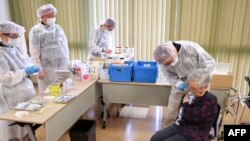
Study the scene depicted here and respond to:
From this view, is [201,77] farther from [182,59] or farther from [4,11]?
→ [4,11]

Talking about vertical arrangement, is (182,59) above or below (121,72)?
above

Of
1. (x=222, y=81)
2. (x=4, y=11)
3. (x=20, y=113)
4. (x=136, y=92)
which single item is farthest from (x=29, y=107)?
(x=4, y=11)

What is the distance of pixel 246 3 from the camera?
3.60 m

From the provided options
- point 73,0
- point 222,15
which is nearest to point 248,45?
point 222,15

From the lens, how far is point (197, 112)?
74.4 inches

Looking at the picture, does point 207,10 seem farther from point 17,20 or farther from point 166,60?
point 17,20

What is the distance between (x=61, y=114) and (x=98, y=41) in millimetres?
1990

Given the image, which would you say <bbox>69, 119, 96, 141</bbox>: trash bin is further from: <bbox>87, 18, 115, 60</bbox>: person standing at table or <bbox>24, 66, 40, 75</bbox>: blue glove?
<bbox>87, 18, 115, 60</bbox>: person standing at table

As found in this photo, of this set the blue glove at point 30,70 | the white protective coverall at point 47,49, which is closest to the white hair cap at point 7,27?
the blue glove at point 30,70

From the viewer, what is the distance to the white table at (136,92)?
2.84 meters

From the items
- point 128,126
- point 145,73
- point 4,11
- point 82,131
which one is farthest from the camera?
point 4,11

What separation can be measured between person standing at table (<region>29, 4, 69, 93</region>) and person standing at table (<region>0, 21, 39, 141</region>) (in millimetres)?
470

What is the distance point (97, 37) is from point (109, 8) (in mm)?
698

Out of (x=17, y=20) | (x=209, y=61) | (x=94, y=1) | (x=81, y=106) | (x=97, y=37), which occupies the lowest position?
(x=81, y=106)
